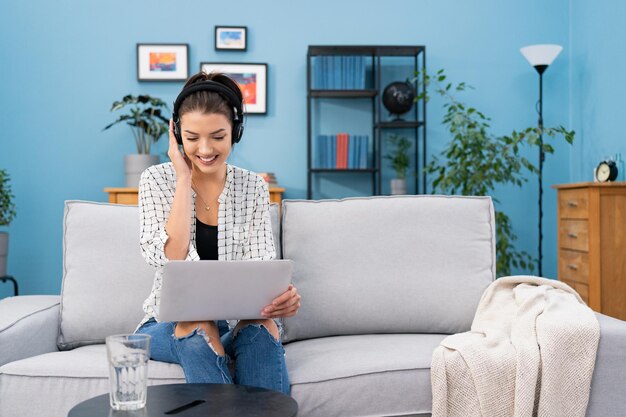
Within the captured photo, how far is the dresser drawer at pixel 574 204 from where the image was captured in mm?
3725

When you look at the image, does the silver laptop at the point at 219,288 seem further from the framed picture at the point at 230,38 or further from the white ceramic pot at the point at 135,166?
the framed picture at the point at 230,38

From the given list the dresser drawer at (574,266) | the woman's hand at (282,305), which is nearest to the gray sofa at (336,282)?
the woman's hand at (282,305)

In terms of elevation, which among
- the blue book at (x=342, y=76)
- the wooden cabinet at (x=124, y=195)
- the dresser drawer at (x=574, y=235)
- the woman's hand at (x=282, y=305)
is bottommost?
the woman's hand at (x=282, y=305)

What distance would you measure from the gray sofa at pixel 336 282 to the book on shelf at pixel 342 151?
6.83 ft

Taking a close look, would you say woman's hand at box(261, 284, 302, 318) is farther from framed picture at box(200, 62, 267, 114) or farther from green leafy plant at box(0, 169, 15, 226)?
framed picture at box(200, 62, 267, 114)

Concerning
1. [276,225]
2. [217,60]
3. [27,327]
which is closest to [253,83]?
[217,60]

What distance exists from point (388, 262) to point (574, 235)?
1.94 metres

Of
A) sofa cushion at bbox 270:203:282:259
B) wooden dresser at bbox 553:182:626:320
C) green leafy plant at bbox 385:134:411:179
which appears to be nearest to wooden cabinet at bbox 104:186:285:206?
green leafy plant at bbox 385:134:411:179

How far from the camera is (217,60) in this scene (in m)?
4.62

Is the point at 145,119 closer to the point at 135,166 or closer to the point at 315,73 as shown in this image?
the point at 135,166

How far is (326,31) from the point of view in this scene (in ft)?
15.3

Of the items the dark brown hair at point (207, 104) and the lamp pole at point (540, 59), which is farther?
the lamp pole at point (540, 59)

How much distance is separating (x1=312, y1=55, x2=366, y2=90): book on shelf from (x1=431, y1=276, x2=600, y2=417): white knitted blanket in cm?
281

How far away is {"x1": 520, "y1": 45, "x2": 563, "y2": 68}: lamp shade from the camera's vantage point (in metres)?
4.30
